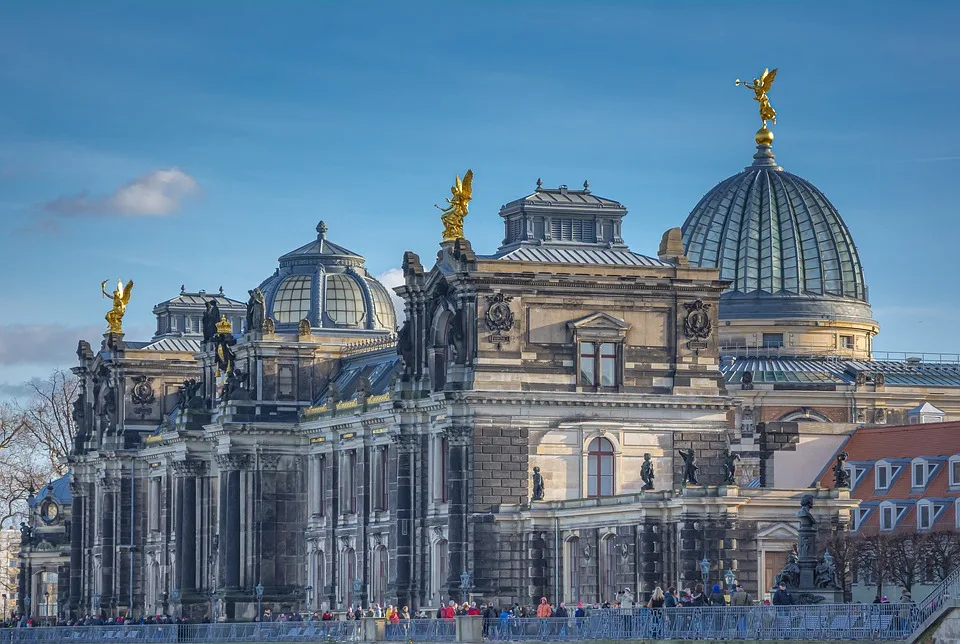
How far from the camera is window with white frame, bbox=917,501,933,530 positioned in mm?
109375

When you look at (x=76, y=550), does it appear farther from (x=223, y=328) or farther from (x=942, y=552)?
(x=942, y=552)

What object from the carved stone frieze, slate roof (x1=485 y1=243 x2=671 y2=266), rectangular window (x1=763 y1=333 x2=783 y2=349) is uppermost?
slate roof (x1=485 y1=243 x2=671 y2=266)

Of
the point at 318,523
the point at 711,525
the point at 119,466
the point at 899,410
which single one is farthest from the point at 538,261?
the point at 119,466

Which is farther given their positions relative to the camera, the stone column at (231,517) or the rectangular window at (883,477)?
the stone column at (231,517)

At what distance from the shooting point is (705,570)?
4072 inches

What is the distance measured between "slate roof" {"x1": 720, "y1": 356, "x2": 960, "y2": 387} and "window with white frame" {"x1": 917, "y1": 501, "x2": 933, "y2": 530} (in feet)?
117

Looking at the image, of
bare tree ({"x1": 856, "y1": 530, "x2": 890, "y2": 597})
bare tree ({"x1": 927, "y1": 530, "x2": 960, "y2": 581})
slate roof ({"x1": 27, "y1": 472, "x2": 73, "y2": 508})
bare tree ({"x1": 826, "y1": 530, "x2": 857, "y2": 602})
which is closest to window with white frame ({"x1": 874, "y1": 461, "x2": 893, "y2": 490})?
bare tree ({"x1": 826, "y1": 530, "x2": 857, "y2": 602})

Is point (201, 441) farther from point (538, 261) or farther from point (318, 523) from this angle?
point (538, 261)

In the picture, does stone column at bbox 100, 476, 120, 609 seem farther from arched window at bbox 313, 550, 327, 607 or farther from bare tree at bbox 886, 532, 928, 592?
bare tree at bbox 886, 532, 928, 592

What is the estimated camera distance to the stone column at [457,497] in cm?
11544

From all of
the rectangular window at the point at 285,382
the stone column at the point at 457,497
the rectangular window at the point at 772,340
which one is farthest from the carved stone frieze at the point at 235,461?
the rectangular window at the point at 772,340

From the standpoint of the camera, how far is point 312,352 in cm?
14388

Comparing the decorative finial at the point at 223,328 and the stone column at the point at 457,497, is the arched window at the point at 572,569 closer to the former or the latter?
the stone column at the point at 457,497

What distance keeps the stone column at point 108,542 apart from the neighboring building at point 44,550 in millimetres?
17397
